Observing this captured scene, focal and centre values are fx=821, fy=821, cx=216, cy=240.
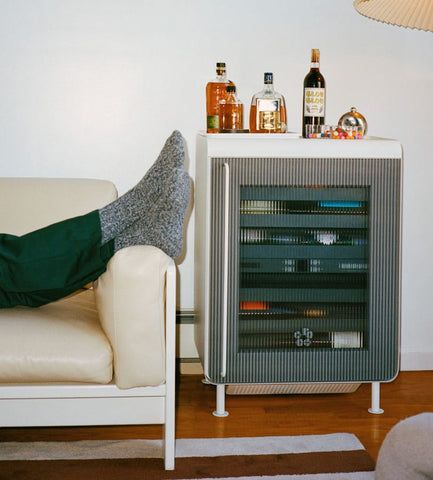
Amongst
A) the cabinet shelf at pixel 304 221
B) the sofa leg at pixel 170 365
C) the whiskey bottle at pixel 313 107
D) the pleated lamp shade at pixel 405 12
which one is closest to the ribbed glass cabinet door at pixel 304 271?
the cabinet shelf at pixel 304 221

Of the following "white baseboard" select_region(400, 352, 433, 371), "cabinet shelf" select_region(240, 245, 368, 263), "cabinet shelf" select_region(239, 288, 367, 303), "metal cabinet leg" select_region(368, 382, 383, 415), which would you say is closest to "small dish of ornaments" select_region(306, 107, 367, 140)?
"cabinet shelf" select_region(240, 245, 368, 263)

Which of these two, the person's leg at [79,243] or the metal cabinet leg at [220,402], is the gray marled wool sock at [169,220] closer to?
the person's leg at [79,243]

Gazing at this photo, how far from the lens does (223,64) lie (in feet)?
9.34

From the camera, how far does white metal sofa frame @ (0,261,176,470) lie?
2105 mm

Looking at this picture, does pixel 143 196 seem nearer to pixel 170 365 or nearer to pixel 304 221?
pixel 170 365

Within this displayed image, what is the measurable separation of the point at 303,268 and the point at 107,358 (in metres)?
0.82

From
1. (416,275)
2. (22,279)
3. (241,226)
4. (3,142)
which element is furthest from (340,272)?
(3,142)

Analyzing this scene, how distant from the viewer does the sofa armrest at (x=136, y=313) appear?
2.08 meters

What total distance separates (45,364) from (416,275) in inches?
65.7

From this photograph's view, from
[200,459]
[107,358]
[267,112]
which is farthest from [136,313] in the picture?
[267,112]

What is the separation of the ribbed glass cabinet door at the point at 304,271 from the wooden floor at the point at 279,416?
0.41 feet

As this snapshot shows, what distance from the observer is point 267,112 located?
2779mm

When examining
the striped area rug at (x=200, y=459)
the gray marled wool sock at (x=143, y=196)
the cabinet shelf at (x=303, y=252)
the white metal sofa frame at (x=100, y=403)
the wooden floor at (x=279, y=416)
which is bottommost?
the wooden floor at (x=279, y=416)

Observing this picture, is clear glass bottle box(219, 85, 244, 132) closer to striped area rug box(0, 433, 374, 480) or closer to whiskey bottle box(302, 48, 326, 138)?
whiskey bottle box(302, 48, 326, 138)
